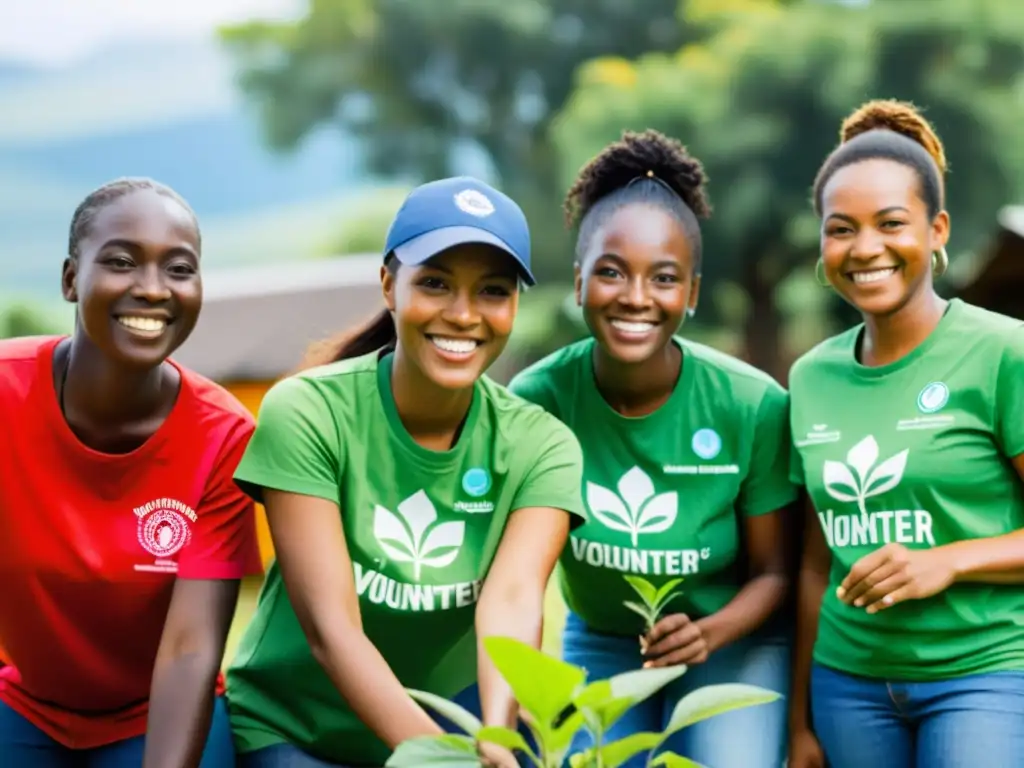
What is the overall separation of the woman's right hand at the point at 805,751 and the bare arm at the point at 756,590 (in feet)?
1.01

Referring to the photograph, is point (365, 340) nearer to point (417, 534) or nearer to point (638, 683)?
point (417, 534)

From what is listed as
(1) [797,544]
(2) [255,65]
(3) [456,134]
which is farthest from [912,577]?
(2) [255,65]

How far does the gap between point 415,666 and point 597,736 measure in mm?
1604

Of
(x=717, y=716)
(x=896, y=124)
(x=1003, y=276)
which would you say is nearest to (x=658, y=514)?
(x=717, y=716)

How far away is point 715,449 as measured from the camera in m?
3.80

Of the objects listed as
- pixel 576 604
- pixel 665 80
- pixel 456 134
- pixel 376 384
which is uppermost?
pixel 456 134

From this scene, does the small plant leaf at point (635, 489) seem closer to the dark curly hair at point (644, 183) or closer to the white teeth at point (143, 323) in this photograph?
the dark curly hair at point (644, 183)

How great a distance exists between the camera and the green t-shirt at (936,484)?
3.29 metres

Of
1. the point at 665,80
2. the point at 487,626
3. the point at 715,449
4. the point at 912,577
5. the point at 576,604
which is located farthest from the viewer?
the point at 665,80

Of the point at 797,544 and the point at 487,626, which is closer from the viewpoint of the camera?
the point at 487,626

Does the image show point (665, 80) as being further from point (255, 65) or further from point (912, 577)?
point (912, 577)

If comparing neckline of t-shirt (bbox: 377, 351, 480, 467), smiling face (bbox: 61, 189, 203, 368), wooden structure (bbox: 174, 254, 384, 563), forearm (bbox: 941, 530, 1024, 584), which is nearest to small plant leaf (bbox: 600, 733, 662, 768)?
neckline of t-shirt (bbox: 377, 351, 480, 467)

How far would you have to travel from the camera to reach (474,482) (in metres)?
3.25

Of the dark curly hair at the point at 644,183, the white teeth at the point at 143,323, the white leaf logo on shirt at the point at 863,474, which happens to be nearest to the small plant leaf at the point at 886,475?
the white leaf logo on shirt at the point at 863,474
